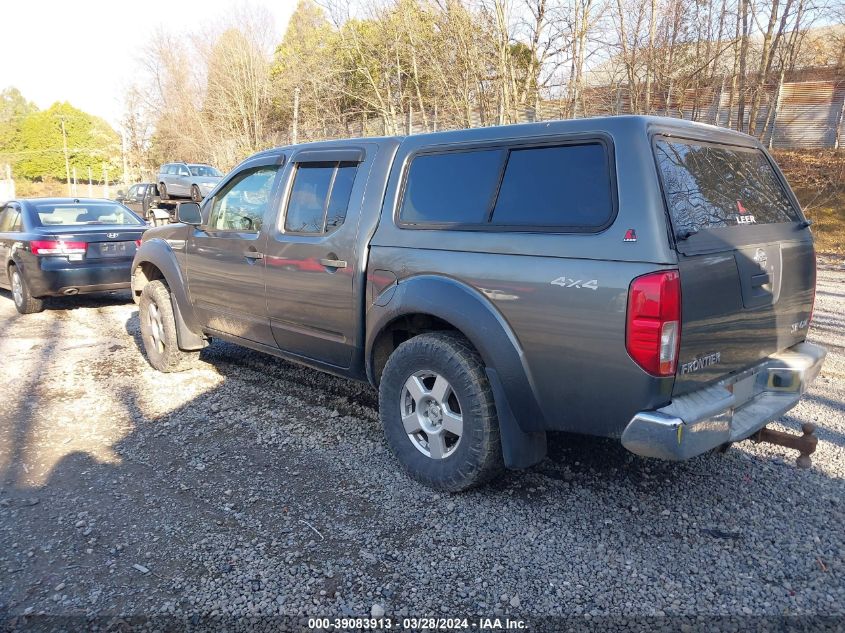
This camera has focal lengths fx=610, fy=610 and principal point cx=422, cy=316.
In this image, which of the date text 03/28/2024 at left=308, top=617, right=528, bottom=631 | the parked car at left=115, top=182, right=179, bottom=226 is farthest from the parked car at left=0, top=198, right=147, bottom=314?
the parked car at left=115, top=182, right=179, bottom=226

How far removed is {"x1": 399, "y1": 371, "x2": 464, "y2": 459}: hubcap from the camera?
3385 mm

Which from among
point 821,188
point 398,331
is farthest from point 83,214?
point 821,188

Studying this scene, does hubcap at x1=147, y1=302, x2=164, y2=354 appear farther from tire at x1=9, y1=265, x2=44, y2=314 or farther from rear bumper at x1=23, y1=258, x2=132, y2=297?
tire at x1=9, y1=265, x2=44, y2=314

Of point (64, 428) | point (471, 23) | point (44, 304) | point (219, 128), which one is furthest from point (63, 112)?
point (64, 428)

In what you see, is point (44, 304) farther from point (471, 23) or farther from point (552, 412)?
point (471, 23)

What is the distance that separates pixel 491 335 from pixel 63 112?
10058 cm

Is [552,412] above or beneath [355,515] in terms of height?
above

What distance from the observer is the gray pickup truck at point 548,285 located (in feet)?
8.82

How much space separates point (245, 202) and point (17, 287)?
584 centimetres

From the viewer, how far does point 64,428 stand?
178 inches

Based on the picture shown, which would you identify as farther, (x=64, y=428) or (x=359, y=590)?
(x=64, y=428)

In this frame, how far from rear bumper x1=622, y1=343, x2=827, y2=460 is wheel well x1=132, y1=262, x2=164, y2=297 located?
4.99 m

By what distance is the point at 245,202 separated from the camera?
487 centimetres

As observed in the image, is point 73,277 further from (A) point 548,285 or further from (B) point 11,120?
(B) point 11,120
